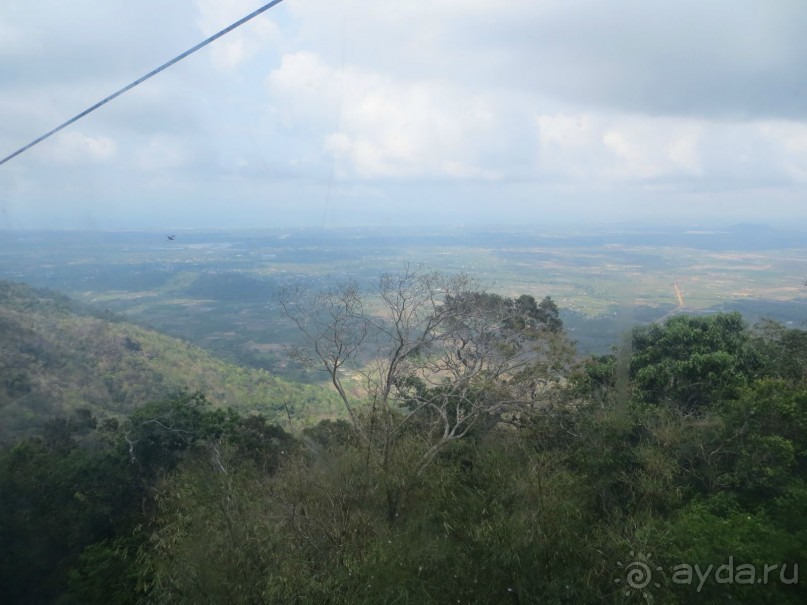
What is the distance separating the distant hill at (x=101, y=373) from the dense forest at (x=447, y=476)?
1.85 ft

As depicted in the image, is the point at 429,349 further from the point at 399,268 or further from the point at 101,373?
the point at 101,373

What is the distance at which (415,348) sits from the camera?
11531mm

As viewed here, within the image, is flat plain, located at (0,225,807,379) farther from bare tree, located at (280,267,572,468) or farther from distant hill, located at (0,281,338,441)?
bare tree, located at (280,267,572,468)

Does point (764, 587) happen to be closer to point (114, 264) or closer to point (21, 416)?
point (21, 416)

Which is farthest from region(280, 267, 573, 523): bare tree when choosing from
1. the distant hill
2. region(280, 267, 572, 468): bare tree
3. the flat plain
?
the distant hill

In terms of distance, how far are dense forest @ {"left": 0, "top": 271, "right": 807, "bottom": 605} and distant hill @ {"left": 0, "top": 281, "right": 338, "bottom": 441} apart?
22.2 inches

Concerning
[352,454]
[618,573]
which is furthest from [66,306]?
[618,573]

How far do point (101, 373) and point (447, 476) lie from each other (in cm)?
1721

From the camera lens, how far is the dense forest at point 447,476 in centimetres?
538

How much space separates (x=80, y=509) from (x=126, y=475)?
1027 millimetres

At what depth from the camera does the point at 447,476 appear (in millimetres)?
7977

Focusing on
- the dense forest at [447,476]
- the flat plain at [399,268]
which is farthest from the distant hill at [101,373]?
the flat plain at [399,268]

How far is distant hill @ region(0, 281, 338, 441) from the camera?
1675cm

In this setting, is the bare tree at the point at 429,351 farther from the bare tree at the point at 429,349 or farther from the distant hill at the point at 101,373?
the distant hill at the point at 101,373
